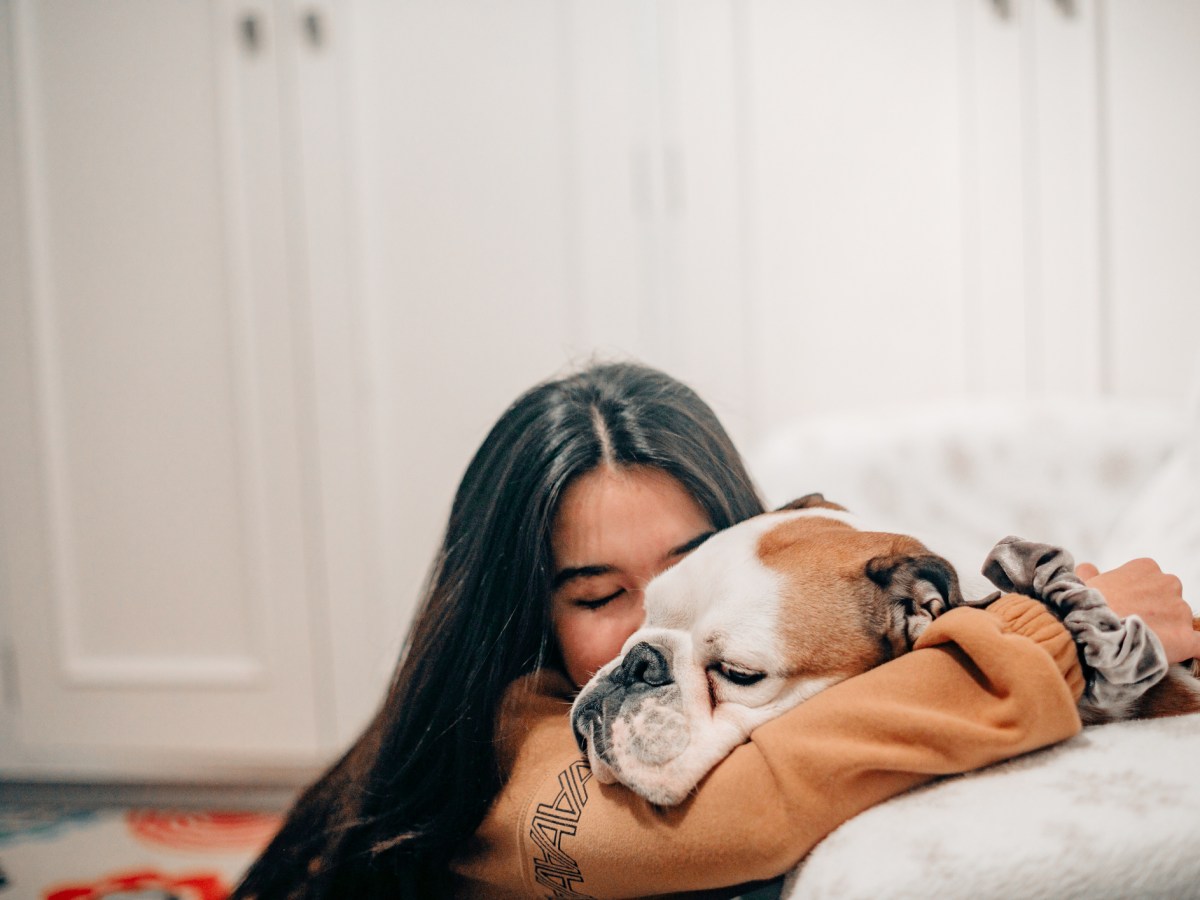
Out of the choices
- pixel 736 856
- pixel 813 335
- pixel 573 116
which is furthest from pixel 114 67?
pixel 736 856

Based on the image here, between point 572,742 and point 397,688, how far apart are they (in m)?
0.27

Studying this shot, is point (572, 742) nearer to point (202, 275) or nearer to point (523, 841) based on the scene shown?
point (523, 841)

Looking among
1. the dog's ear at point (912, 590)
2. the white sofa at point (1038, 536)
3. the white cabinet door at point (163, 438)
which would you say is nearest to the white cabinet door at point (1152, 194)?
the white sofa at point (1038, 536)

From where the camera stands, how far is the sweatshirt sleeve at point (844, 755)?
1.79ft

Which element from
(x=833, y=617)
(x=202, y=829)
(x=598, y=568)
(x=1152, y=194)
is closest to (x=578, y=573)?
(x=598, y=568)

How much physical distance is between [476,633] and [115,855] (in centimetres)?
67

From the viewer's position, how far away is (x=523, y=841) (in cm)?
69

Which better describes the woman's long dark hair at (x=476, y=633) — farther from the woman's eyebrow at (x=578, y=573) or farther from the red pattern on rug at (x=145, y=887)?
the red pattern on rug at (x=145, y=887)

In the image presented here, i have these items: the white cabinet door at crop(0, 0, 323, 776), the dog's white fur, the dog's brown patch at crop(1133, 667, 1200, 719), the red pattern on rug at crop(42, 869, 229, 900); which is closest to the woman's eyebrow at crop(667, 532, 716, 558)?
the dog's white fur

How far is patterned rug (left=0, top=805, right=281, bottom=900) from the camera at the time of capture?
100cm

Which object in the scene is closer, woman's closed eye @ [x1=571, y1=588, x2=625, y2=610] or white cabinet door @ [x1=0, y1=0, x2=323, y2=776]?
woman's closed eye @ [x1=571, y1=588, x2=625, y2=610]

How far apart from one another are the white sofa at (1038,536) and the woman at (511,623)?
24cm

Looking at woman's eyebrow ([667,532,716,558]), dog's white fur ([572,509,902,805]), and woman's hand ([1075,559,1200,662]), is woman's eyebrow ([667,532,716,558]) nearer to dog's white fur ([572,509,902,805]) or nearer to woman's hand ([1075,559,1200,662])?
dog's white fur ([572,509,902,805])

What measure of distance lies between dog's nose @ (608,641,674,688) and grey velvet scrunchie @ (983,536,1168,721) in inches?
10.8
